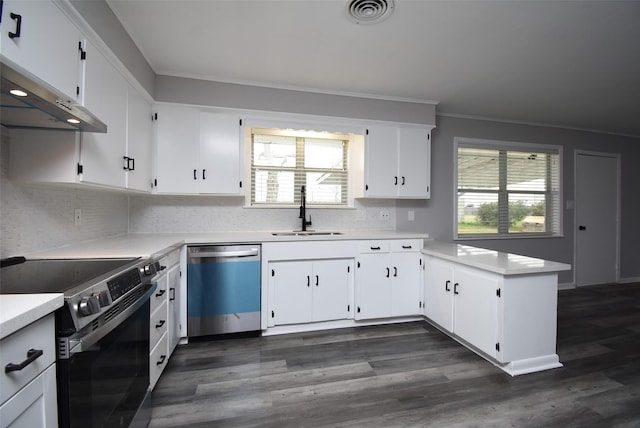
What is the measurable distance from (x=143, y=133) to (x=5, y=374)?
217 cm

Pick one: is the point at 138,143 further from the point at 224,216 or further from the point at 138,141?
the point at 224,216

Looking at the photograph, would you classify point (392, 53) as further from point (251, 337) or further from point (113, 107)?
point (251, 337)

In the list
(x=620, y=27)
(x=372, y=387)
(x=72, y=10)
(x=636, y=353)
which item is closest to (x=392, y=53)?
(x=620, y=27)

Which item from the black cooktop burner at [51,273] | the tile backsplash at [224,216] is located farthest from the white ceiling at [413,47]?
the black cooktop burner at [51,273]

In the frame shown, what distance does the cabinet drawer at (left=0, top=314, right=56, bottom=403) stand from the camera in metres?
0.69

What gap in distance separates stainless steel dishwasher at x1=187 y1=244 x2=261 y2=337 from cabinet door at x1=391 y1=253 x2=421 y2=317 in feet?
4.57

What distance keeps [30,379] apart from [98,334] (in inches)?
10.0

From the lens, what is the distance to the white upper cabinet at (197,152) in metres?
2.65

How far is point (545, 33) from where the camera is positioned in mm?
2064

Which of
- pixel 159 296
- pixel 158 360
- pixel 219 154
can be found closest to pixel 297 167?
pixel 219 154

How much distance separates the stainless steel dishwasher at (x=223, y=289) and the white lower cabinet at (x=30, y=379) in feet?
5.26

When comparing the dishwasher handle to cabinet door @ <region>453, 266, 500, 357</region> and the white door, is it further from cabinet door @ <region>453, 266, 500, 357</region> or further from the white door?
the white door

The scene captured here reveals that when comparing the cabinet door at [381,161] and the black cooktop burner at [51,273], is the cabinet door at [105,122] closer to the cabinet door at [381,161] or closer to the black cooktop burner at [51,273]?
the black cooktop burner at [51,273]

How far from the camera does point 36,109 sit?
1.16 metres
